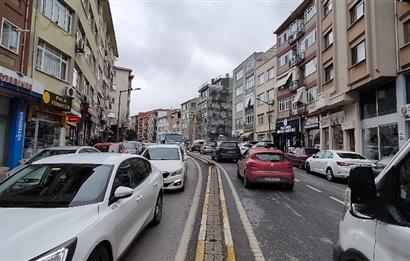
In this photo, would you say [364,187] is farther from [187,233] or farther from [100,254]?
[187,233]

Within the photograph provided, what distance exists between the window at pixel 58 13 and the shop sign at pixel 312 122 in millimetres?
24398

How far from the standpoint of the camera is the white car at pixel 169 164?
1230 centimetres

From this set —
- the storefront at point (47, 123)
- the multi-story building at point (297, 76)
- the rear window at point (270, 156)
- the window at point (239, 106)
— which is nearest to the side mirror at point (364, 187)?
the rear window at point (270, 156)

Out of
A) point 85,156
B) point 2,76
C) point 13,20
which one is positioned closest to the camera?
point 85,156

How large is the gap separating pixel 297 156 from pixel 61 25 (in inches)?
707

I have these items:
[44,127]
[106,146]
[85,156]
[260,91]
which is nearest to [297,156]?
[106,146]

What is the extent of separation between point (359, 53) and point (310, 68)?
1451 centimetres

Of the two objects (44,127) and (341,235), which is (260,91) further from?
(341,235)

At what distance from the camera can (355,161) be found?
59.4 feet

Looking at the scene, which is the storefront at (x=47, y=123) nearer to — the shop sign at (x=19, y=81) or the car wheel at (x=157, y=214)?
the shop sign at (x=19, y=81)

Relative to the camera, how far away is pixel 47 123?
22906 millimetres

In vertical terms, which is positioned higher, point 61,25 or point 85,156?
point 61,25

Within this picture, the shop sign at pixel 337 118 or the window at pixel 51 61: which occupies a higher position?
the window at pixel 51 61

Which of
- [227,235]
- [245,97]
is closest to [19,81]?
[227,235]
